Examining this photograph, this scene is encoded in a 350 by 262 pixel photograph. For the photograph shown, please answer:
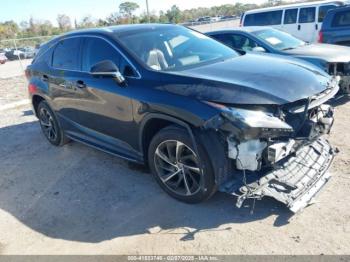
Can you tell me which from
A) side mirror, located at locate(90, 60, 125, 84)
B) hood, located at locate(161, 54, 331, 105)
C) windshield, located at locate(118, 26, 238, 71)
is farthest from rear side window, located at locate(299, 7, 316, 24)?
side mirror, located at locate(90, 60, 125, 84)

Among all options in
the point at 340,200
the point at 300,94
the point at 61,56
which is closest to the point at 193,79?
the point at 300,94

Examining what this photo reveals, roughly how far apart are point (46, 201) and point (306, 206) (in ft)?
9.66

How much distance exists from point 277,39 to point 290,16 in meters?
5.82

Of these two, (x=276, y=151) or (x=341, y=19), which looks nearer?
(x=276, y=151)

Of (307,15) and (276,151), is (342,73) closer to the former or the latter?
(276,151)

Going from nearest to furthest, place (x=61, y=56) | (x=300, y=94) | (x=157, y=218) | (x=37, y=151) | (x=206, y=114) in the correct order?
(x=206, y=114) → (x=300, y=94) → (x=157, y=218) → (x=61, y=56) → (x=37, y=151)

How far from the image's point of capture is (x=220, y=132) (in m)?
3.32

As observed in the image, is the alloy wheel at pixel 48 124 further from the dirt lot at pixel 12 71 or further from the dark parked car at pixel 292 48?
the dirt lot at pixel 12 71

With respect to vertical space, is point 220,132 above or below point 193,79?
below

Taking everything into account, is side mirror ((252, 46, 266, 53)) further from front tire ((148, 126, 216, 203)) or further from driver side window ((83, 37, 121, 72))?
front tire ((148, 126, 216, 203))

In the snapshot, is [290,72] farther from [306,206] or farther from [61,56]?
[61,56]

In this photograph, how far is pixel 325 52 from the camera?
696cm

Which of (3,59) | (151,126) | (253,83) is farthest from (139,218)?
(3,59)

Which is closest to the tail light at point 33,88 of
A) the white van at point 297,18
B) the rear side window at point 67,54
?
the rear side window at point 67,54
